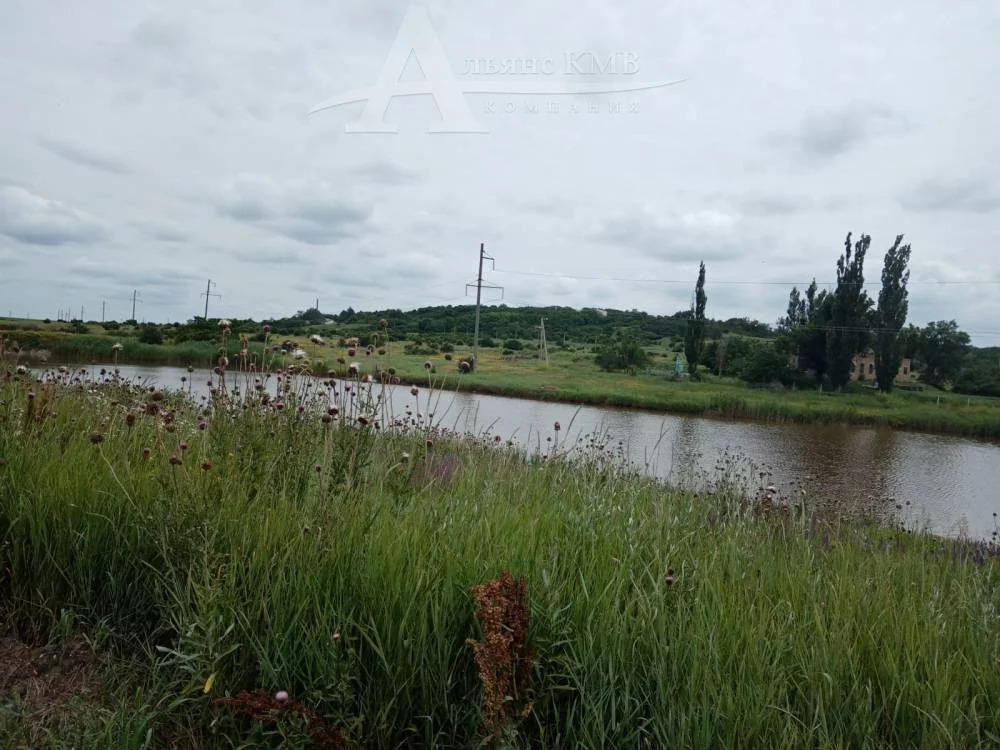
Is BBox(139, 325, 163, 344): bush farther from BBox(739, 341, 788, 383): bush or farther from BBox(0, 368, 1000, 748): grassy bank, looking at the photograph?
BBox(739, 341, 788, 383): bush

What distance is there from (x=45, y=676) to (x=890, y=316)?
157 ft

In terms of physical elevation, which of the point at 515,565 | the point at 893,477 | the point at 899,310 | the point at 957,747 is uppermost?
the point at 899,310

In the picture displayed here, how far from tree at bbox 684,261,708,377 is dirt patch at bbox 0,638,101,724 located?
46.9m

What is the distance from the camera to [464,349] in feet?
182

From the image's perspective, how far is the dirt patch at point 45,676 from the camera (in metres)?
2.02

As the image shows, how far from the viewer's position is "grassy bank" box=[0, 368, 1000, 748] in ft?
5.91

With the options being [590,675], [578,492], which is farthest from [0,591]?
[578,492]

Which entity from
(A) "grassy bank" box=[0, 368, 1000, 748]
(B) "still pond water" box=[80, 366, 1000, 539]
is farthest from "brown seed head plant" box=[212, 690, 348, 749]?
(B) "still pond water" box=[80, 366, 1000, 539]

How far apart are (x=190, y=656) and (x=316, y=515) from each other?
781 millimetres

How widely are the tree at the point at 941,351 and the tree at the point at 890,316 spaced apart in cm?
862

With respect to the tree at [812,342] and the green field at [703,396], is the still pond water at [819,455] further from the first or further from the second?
the tree at [812,342]

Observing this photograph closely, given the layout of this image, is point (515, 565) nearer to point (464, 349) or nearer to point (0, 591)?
point (0, 591)

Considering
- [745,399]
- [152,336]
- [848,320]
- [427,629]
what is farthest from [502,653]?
[848,320]

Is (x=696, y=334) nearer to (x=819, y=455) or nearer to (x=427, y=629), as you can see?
(x=819, y=455)
